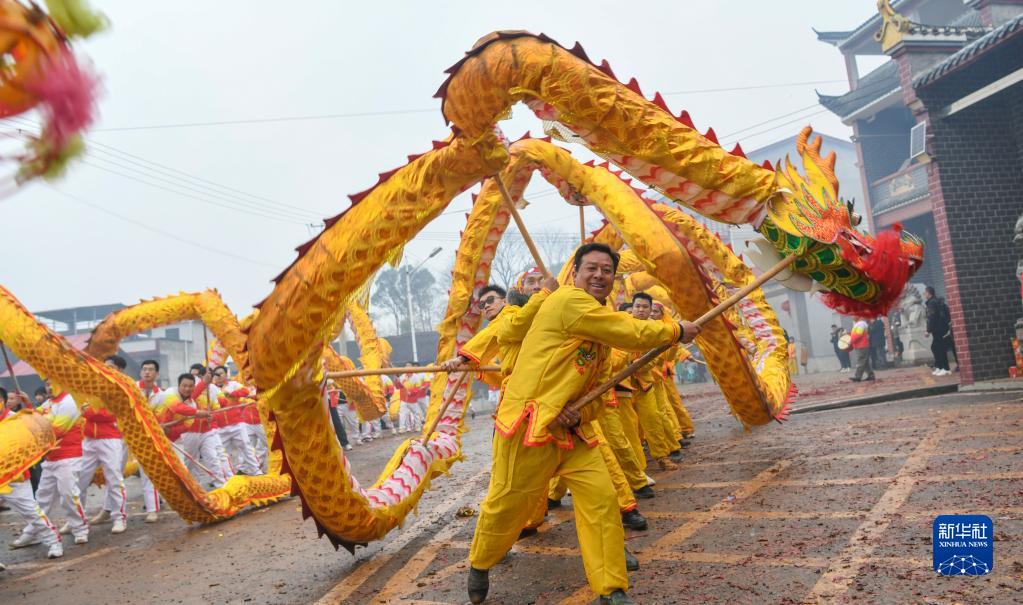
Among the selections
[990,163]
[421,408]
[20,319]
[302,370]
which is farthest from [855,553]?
[421,408]

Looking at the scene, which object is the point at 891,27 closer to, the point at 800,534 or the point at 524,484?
the point at 800,534

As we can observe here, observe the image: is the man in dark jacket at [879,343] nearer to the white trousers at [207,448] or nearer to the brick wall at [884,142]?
the brick wall at [884,142]

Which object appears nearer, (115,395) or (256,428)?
(115,395)

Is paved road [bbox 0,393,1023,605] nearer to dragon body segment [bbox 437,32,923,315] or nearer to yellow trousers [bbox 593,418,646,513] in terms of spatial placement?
yellow trousers [bbox 593,418,646,513]

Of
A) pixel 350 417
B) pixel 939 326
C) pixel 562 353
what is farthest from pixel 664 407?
pixel 350 417

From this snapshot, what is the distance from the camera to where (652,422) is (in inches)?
250

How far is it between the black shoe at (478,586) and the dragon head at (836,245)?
2161mm

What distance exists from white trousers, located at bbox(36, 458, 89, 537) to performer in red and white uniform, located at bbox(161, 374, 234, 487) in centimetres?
150

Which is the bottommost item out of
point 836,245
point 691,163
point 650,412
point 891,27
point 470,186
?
point 650,412

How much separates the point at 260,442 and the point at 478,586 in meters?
8.80

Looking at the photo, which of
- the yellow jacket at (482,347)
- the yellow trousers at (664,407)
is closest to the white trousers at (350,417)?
the yellow trousers at (664,407)

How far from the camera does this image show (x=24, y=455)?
5711 mm

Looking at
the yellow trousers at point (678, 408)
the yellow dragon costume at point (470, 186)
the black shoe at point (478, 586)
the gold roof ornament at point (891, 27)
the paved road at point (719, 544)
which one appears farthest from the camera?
the gold roof ornament at point (891, 27)

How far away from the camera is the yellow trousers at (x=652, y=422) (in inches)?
249
